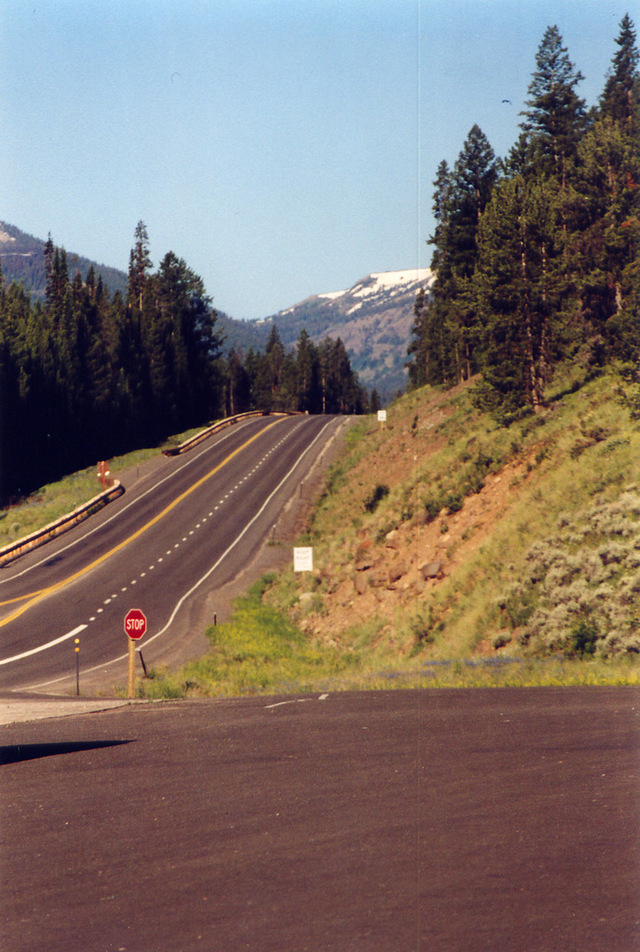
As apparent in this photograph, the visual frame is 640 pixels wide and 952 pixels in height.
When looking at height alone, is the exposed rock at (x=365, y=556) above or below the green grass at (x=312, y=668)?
above

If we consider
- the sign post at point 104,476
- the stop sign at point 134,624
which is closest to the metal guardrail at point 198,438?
the sign post at point 104,476

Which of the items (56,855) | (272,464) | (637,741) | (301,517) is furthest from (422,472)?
(56,855)

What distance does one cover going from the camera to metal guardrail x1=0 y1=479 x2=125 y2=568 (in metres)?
46.5

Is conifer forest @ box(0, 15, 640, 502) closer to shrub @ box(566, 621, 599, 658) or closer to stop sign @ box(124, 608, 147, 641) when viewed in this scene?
shrub @ box(566, 621, 599, 658)

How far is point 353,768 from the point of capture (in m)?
10.7

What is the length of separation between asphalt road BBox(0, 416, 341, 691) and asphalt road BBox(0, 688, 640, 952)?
53.7 feet

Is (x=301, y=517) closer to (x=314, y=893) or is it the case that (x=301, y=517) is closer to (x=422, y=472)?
(x=422, y=472)

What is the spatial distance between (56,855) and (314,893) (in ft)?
9.36

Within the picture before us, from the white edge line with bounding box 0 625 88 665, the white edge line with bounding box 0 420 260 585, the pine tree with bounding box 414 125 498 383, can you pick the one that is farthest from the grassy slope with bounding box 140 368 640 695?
the pine tree with bounding box 414 125 498 383

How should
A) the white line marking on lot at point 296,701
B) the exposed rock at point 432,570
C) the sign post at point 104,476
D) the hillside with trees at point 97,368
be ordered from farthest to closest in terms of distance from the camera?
1. the hillside with trees at point 97,368
2. the sign post at point 104,476
3. the exposed rock at point 432,570
4. the white line marking on lot at point 296,701

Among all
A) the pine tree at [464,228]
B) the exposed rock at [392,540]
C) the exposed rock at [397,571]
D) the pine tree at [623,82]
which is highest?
the pine tree at [623,82]

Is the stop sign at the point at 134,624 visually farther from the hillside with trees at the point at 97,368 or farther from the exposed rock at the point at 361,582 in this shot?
the hillside with trees at the point at 97,368

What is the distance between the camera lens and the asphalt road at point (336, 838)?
20.4ft

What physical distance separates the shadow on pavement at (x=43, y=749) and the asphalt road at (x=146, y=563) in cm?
1306
